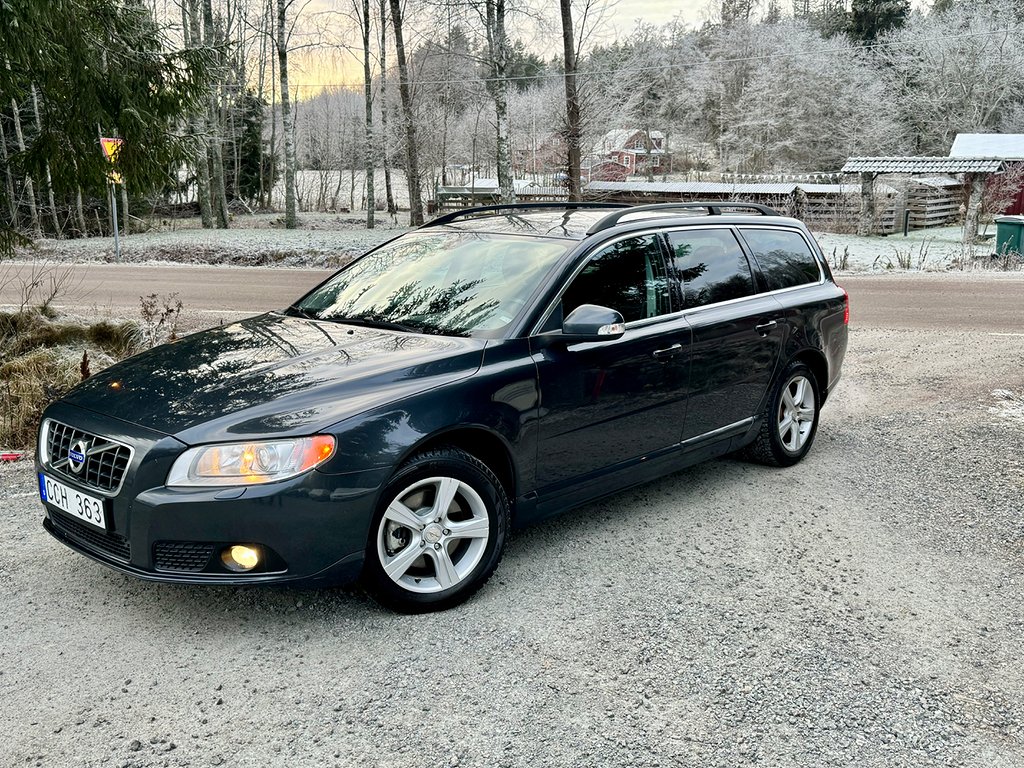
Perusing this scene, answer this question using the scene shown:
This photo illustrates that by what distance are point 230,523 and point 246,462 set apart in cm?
24

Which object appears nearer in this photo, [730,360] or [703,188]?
[730,360]

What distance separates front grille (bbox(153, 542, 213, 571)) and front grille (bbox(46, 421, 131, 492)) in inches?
12.6

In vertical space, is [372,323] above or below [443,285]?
below

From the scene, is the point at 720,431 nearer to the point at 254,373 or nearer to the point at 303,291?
the point at 254,373

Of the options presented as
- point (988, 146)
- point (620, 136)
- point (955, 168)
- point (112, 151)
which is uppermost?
point (620, 136)

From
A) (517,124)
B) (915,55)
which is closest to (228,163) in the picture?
(517,124)

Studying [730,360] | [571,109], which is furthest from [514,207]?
[571,109]

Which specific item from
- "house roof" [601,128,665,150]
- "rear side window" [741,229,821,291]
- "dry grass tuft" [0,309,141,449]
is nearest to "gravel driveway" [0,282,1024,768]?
"rear side window" [741,229,821,291]

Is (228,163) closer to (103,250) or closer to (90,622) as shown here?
(103,250)

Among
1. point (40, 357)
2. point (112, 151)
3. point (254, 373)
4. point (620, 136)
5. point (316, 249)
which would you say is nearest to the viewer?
point (254, 373)

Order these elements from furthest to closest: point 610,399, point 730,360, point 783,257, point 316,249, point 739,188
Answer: point 739,188 < point 316,249 < point 783,257 < point 730,360 < point 610,399

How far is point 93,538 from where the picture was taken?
3547 millimetres

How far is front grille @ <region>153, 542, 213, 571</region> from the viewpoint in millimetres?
3301

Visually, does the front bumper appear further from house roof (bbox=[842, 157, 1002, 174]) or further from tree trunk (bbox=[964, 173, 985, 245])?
tree trunk (bbox=[964, 173, 985, 245])
